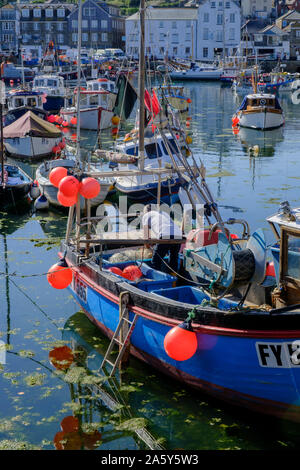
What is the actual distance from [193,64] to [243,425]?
88590 mm

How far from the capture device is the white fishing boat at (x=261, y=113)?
43281 millimetres

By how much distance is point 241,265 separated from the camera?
9945mm

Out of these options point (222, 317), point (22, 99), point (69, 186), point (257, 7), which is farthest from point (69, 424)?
point (257, 7)

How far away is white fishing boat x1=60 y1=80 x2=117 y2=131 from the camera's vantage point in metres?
42.8

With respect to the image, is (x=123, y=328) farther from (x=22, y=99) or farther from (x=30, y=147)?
(x=22, y=99)

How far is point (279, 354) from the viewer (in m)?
9.00

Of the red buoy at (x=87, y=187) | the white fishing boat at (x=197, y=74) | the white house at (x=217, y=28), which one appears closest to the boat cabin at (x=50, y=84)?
the white fishing boat at (x=197, y=74)

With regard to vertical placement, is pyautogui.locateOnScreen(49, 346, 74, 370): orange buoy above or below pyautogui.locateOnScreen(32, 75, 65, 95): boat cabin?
below

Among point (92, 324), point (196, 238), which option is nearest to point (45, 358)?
point (92, 324)

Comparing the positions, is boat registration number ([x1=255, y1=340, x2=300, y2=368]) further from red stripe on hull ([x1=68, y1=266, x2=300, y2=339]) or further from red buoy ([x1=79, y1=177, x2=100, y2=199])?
red buoy ([x1=79, y1=177, x2=100, y2=199])

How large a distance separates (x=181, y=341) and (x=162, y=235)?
338 cm

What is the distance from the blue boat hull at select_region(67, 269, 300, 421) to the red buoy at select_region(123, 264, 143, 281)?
1485 millimetres

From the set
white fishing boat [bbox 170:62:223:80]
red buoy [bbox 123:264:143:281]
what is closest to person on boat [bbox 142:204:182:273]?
red buoy [bbox 123:264:143:281]

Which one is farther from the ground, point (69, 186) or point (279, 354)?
point (69, 186)
